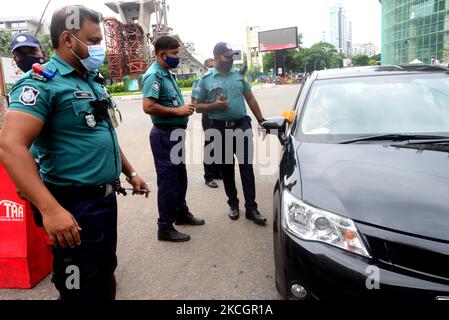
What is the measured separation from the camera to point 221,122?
3912 millimetres

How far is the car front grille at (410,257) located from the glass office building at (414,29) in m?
39.7

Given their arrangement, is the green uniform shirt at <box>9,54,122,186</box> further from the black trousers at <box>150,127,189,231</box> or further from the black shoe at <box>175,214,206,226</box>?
the black shoe at <box>175,214,206,226</box>

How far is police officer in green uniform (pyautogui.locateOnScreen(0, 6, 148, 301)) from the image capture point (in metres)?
1.57

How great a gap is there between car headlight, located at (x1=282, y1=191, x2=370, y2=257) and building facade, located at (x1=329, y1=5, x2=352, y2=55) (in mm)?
123449

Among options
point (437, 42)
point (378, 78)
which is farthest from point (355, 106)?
point (437, 42)

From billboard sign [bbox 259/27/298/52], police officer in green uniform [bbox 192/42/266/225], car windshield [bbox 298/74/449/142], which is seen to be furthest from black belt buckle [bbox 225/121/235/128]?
billboard sign [bbox 259/27/298/52]

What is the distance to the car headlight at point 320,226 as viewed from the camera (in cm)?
171

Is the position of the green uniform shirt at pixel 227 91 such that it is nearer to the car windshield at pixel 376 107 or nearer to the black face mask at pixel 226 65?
the black face mask at pixel 226 65

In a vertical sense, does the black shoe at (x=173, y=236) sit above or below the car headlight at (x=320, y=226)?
below

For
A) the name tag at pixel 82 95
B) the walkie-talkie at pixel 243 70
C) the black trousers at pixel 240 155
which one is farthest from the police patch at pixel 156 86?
the name tag at pixel 82 95

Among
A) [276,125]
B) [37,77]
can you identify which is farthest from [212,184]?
[37,77]

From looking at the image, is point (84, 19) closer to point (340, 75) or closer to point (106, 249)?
point (106, 249)

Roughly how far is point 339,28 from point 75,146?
13205cm
